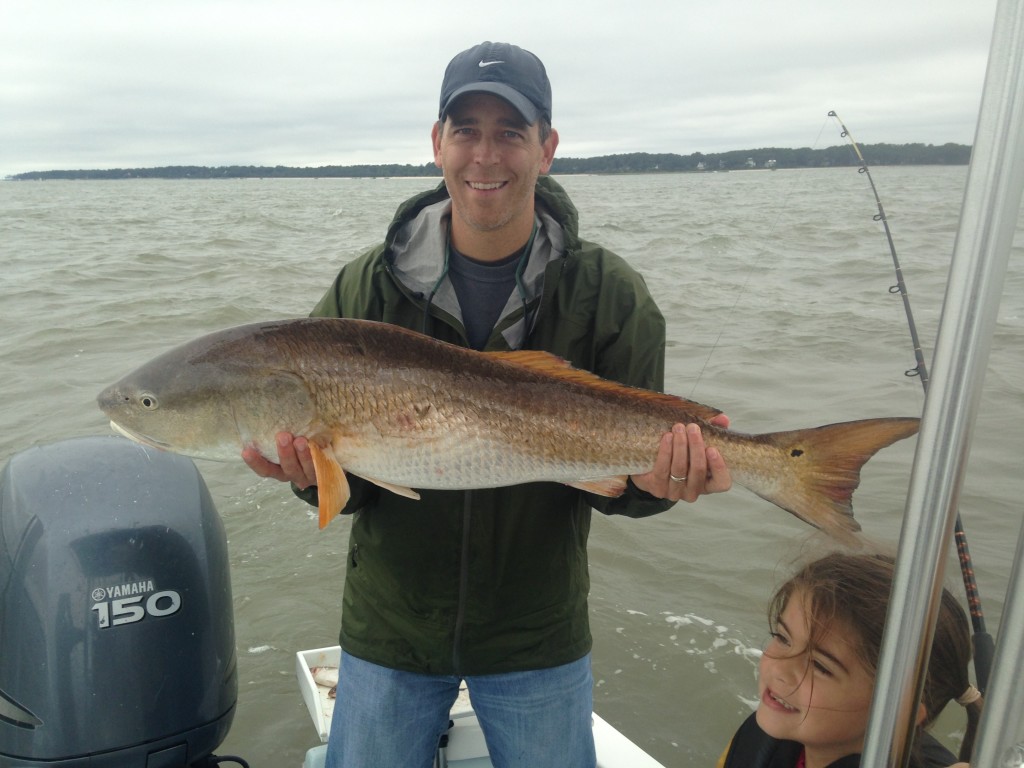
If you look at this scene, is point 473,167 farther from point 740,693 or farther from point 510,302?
point 740,693

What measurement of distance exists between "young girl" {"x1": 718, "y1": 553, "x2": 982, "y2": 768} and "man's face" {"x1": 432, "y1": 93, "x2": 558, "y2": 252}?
1651mm

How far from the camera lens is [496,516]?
115 inches

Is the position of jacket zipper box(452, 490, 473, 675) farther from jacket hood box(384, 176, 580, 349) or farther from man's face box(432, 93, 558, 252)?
man's face box(432, 93, 558, 252)

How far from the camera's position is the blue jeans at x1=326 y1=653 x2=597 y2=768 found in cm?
292

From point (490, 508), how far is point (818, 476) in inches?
44.0

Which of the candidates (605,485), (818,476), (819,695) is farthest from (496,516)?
(819,695)

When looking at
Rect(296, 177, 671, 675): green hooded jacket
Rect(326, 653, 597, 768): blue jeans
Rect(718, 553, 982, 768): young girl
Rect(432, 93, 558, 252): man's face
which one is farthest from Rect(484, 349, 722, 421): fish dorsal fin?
Rect(326, 653, 597, 768): blue jeans

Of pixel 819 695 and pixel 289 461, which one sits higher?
pixel 289 461

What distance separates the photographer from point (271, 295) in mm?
16156

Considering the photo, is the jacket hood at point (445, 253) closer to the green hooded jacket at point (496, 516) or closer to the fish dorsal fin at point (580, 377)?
the green hooded jacket at point (496, 516)

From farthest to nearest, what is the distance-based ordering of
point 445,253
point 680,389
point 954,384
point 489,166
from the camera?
point 680,389 < point 445,253 < point 489,166 < point 954,384

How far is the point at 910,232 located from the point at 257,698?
1506 cm

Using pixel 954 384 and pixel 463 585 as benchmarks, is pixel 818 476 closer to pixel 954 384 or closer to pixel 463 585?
pixel 463 585

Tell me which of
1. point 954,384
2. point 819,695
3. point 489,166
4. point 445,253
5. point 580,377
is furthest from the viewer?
point 445,253
